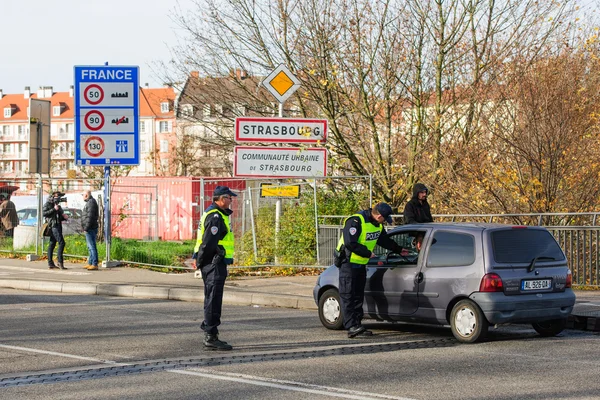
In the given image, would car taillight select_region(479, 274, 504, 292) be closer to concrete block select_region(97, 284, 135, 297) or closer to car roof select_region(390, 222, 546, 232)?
car roof select_region(390, 222, 546, 232)

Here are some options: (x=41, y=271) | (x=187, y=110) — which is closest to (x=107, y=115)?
(x=41, y=271)

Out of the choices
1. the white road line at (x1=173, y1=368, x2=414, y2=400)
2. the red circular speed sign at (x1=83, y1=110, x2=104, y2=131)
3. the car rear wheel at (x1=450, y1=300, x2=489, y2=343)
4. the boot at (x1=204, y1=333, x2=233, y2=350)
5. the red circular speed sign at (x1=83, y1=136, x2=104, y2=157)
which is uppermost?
the red circular speed sign at (x1=83, y1=110, x2=104, y2=131)

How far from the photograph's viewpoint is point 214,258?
10242 mm

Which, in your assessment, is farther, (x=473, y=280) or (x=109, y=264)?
(x=109, y=264)

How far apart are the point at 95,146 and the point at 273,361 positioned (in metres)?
12.7

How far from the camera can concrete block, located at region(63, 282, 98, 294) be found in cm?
1712

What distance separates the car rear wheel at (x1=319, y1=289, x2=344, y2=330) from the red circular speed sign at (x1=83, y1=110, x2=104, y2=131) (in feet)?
34.2

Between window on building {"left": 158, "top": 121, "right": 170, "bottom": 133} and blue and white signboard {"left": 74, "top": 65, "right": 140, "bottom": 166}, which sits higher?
window on building {"left": 158, "top": 121, "right": 170, "bottom": 133}

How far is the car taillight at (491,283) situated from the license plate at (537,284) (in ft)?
1.14

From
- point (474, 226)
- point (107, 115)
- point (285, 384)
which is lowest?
point (285, 384)

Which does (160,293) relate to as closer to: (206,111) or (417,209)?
(417,209)

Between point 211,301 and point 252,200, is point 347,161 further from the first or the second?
point 211,301

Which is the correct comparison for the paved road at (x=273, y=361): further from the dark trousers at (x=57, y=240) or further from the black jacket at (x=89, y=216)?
the dark trousers at (x=57, y=240)

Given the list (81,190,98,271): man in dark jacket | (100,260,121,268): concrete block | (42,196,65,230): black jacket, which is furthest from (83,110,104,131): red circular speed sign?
(100,260,121,268): concrete block
